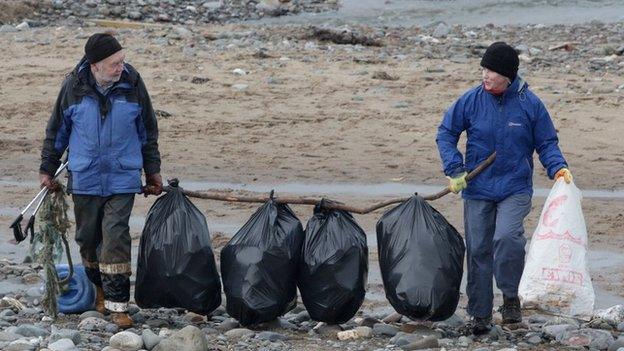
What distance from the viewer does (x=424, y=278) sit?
275 inches

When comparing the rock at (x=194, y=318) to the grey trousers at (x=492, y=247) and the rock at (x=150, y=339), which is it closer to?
the rock at (x=150, y=339)

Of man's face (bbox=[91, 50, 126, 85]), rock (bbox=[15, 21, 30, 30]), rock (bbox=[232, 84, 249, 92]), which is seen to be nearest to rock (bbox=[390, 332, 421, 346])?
man's face (bbox=[91, 50, 126, 85])

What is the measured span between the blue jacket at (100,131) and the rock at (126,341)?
0.80 m

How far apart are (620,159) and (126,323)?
6.50 meters

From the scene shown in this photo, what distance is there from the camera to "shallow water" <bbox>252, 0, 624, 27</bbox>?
24.4 m

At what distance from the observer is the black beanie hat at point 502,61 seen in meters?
6.99

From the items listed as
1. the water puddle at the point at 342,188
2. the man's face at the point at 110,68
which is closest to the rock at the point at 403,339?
the man's face at the point at 110,68

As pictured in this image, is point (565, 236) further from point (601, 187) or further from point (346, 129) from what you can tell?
point (346, 129)

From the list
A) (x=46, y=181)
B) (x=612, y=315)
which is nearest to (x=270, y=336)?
(x=46, y=181)

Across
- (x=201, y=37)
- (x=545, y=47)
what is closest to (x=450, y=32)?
(x=545, y=47)

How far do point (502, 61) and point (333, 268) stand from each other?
1.41m

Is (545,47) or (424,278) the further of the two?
(545,47)

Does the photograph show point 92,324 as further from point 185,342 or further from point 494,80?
point 494,80

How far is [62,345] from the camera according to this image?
21.5 ft
